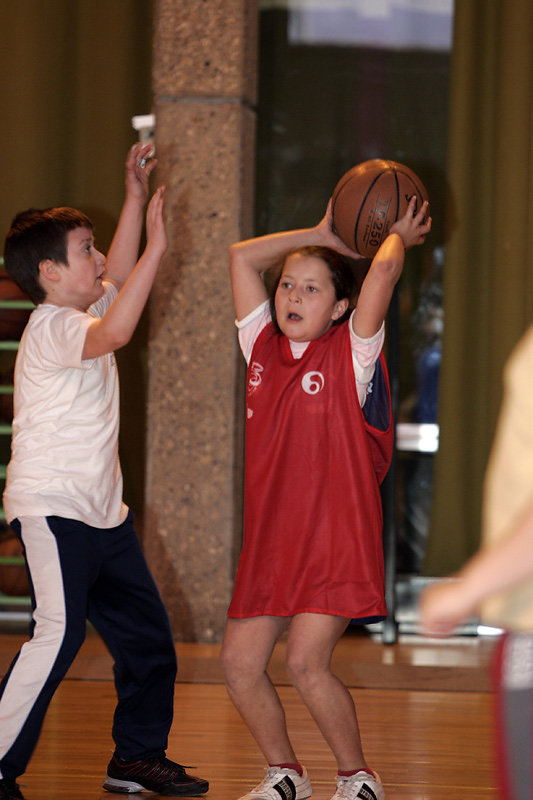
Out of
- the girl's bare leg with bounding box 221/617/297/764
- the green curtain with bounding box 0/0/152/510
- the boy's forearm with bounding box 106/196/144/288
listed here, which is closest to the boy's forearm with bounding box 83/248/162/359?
the boy's forearm with bounding box 106/196/144/288

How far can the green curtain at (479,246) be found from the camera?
461cm

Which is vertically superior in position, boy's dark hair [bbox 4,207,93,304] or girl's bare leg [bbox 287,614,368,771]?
boy's dark hair [bbox 4,207,93,304]

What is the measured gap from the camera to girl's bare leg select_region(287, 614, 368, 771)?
7.50ft

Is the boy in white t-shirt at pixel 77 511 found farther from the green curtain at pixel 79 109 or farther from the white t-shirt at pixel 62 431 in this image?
the green curtain at pixel 79 109

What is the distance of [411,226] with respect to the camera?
8.25 feet

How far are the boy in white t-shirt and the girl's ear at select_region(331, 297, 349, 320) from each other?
0.46 metres

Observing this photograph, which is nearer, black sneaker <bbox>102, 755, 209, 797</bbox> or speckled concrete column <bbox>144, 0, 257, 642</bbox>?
black sneaker <bbox>102, 755, 209, 797</bbox>

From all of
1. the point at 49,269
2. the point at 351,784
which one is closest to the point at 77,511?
the point at 49,269

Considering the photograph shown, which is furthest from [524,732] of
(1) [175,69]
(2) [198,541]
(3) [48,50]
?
(3) [48,50]

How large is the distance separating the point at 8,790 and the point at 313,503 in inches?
35.0

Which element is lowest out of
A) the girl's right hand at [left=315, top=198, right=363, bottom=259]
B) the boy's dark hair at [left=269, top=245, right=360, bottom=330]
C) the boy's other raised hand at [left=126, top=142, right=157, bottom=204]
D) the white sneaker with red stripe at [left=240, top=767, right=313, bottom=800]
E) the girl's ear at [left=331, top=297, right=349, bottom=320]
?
the white sneaker with red stripe at [left=240, top=767, right=313, bottom=800]

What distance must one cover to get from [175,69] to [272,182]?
1041mm

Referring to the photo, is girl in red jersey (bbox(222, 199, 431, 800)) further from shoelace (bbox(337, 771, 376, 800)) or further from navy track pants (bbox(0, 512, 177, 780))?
navy track pants (bbox(0, 512, 177, 780))

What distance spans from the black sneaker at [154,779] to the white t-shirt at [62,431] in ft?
1.88
